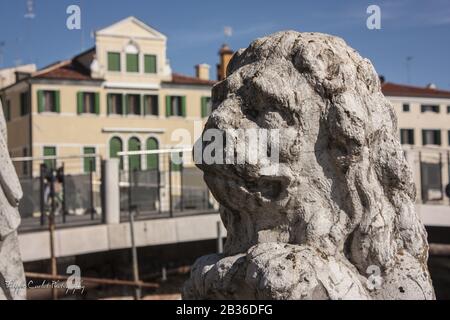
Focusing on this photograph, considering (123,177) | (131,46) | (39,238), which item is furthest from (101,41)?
(39,238)

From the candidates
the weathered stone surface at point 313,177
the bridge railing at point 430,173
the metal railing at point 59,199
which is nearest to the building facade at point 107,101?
the metal railing at point 59,199

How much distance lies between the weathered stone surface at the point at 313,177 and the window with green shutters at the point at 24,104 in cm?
3784

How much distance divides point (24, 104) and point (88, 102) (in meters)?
3.22

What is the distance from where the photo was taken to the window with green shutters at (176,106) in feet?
145

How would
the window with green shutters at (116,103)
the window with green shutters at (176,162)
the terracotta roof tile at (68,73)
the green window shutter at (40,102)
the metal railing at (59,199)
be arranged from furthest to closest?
the window with green shutters at (116,103)
the terracotta roof tile at (68,73)
the green window shutter at (40,102)
the window with green shutters at (176,162)
the metal railing at (59,199)

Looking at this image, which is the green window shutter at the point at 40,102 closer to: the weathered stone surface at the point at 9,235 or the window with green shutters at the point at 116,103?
the window with green shutters at the point at 116,103

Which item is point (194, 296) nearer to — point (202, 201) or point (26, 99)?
point (202, 201)

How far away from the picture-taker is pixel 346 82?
3832 millimetres

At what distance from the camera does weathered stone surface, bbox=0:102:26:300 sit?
6953 millimetres

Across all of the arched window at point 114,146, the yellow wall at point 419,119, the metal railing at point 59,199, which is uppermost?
the yellow wall at point 419,119

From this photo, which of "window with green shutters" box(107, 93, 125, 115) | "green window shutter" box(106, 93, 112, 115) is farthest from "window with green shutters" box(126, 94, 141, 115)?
"green window shutter" box(106, 93, 112, 115)

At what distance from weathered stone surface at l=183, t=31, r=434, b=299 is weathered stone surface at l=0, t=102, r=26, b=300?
11.4 ft

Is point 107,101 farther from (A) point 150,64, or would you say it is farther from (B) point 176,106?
(B) point 176,106

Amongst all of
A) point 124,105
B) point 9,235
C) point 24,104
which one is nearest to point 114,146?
point 124,105
